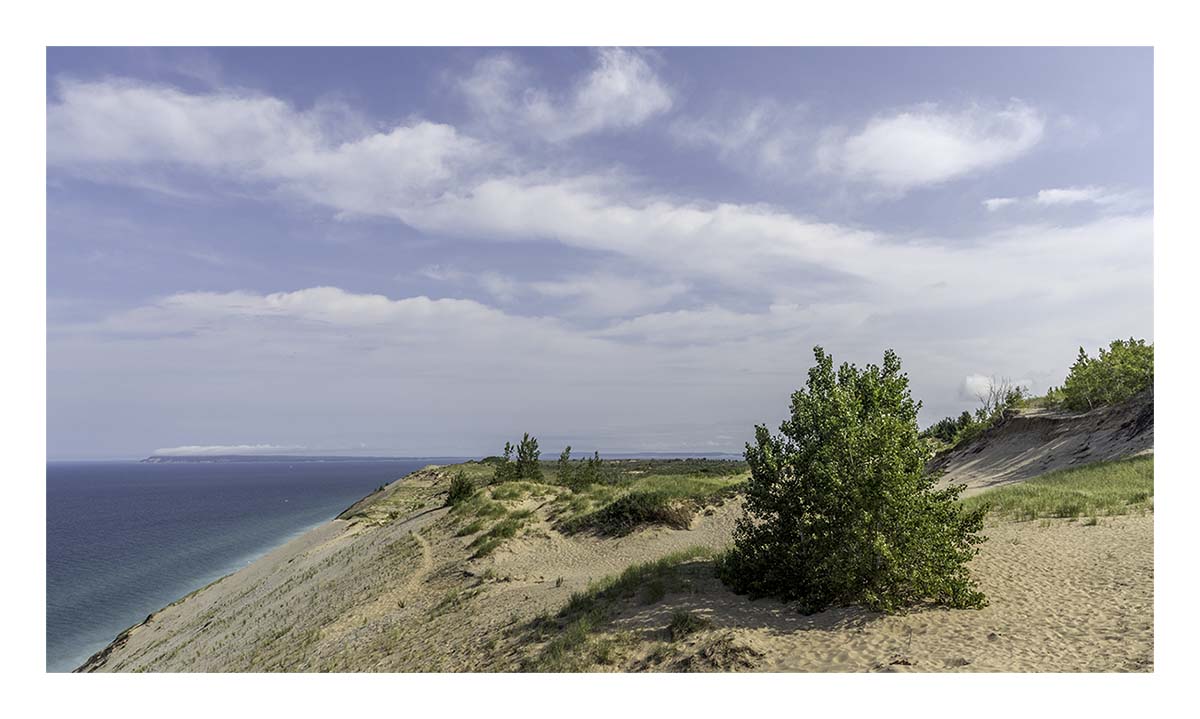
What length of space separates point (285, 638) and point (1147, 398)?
153 feet

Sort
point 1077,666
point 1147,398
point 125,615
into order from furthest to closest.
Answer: point 125,615, point 1147,398, point 1077,666

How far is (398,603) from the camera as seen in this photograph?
21672 mm

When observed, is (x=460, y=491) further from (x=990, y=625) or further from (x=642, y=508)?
(x=990, y=625)

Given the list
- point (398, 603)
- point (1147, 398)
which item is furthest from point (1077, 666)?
point (1147, 398)

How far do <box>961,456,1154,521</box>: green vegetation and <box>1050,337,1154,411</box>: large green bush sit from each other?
1292 cm

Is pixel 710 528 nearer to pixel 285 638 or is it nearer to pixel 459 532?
pixel 459 532

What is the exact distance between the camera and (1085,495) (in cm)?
2411

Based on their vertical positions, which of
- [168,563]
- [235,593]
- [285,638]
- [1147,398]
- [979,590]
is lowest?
[168,563]

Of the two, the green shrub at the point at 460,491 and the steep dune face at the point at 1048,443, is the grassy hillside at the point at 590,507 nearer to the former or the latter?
the green shrub at the point at 460,491

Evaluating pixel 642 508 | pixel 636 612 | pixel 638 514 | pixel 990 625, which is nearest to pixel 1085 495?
pixel 990 625

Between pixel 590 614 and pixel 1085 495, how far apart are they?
22.1 metres

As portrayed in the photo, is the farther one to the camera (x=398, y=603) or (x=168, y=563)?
(x=168, y=563)

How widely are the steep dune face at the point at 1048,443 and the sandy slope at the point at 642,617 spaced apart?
56.1 ft

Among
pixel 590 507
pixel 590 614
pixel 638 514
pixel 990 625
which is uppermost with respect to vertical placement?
pixel 990 625
